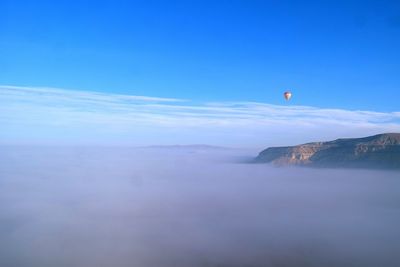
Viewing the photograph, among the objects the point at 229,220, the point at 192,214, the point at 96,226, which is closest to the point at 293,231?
the point at 229,220

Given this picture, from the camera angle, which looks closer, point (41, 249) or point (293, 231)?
point (41, 249)

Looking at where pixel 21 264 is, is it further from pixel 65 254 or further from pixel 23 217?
pixel 23 217

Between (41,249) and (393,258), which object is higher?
(41,249)

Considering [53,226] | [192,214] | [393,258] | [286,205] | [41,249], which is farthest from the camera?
[286,205]

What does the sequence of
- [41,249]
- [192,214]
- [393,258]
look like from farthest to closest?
1. [192,214]
2. [41,249]
3. [393,258]

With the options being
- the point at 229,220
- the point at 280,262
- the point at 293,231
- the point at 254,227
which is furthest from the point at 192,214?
the point at 280,262

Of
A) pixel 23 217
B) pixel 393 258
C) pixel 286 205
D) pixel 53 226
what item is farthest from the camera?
pixel 286 205

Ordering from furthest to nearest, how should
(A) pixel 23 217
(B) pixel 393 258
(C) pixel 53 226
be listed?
(A) pixel 23 217 → (C) pixel 53 226 → (B) pixel 393 258

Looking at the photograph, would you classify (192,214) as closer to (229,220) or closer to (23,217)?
(229,220)

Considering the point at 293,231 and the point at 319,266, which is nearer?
the point at 319,266
